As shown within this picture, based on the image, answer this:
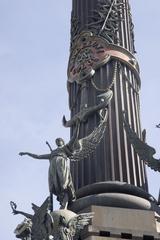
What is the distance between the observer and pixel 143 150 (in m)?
19.1

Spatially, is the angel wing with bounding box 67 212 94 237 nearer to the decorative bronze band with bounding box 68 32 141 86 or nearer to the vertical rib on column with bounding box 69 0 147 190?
the vertical rib on column with bounding box 69 0 147 190

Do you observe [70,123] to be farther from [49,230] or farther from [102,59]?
[49,230]

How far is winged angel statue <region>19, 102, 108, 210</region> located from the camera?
17484 mm

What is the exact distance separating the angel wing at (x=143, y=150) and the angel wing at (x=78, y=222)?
325cm

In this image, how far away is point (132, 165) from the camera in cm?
1922

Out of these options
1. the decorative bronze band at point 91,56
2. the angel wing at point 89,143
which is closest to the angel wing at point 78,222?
the angel wing at point 89,143

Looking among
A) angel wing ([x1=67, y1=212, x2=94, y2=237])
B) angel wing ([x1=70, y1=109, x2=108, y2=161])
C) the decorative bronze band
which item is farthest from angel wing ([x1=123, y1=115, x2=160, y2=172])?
angel wing ([x1=67, y1=212, x2=94, y2=237])

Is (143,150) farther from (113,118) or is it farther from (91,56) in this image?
(91,56)

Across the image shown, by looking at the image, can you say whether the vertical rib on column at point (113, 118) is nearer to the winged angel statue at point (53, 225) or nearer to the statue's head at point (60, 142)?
the statue's head at point (60, 142)

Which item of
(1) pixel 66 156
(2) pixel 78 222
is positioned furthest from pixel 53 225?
(1) pixel 66 156

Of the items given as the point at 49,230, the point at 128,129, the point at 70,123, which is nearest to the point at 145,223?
the point at 49,230

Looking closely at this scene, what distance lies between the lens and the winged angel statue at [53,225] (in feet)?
52.0

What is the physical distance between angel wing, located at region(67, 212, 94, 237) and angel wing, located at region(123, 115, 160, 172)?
3.25 meters

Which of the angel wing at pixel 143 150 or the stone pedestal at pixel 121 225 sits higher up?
the angel wing at pixel 143 150
